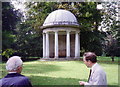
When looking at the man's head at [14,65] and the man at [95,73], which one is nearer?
the man's head at [14,65]

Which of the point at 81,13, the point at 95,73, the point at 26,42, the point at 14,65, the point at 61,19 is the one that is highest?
the point at 81,13

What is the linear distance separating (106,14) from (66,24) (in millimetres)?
11513

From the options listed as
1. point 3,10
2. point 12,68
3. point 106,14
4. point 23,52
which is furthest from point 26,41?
point 12,68

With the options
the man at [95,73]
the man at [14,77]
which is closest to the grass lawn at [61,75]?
the man at [95,73]

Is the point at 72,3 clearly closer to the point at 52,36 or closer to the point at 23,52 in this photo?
the point at 52,36

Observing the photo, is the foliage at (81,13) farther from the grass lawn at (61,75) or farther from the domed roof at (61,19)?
the grass lawn at (61,75)

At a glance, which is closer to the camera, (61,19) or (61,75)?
(61,75)

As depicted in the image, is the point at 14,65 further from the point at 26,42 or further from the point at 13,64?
the point at 26,42

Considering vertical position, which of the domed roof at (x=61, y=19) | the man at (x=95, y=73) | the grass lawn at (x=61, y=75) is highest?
the domed roof at (x=61, y=19)

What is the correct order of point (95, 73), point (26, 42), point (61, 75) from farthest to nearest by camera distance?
point (26, 42)
point (61, 75)
point (95, 73)

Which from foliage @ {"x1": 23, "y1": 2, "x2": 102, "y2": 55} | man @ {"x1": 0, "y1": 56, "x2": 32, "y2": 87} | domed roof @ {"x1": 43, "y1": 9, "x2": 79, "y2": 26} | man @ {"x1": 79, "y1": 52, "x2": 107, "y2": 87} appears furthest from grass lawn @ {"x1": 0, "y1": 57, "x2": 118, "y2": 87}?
foliage @ {"x1": 23, "y1": 2, "x2": 102, "y2": 55}

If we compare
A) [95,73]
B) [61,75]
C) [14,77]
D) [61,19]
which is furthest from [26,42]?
[14,77]

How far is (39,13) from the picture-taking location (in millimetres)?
30984

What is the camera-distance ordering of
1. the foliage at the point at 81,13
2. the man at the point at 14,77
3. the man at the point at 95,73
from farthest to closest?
the foliage at the point at 81,13 < the man at the point at 95,73 < the man at the point at 14,77
